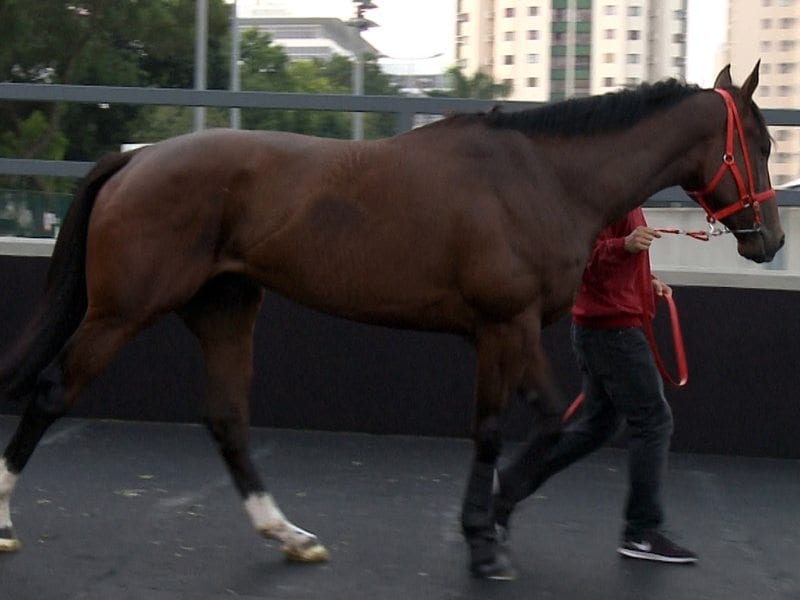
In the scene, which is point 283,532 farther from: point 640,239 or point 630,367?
point 640,239

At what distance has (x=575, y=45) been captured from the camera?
762cm

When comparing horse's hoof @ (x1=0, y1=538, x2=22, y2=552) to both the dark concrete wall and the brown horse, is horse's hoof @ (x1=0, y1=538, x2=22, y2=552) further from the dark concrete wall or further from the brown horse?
the dark concrete wall

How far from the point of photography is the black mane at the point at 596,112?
16.7 feet

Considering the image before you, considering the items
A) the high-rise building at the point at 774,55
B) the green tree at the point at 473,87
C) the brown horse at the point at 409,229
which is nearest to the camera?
the brown horse at the point at 409,229

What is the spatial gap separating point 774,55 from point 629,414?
3.25 m

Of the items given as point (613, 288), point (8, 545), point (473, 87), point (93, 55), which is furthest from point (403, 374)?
point (93, 55)

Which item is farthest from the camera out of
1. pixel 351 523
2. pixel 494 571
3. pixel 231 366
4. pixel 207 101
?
pixel 207 101

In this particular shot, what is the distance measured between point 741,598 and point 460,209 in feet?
5.56

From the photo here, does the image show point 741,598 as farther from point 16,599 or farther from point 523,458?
point 16,599

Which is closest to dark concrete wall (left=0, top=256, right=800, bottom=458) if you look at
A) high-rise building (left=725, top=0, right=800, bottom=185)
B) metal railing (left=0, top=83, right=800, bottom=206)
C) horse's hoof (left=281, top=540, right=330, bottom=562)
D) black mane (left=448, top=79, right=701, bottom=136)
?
metal railing (left=0, top=83, right=800, bottom=206)

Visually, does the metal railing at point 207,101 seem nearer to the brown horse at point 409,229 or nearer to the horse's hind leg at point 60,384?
the brown horse at point 409,229

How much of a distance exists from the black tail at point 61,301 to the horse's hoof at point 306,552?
1169mm

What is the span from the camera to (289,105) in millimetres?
7762

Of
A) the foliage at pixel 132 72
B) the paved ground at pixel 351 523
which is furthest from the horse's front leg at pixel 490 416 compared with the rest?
the foliage at pixel 132 72
